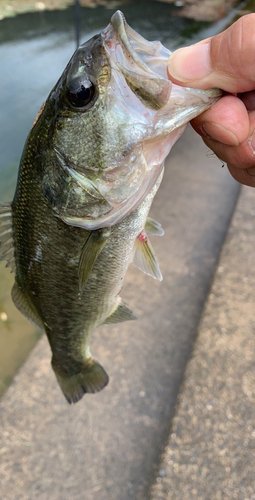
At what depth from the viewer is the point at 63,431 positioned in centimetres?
218

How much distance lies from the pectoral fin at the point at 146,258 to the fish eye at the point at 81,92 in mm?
509

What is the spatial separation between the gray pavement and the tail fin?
31.2 inches

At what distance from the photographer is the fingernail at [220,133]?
102 centimetres

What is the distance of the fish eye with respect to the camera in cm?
89

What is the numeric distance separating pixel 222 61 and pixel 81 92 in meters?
0.39

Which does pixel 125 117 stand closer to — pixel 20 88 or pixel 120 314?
pixel 120 314

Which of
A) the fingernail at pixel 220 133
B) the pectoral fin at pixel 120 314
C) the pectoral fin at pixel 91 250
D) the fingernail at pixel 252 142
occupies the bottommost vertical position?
the pectoral fin at pixel 120 314

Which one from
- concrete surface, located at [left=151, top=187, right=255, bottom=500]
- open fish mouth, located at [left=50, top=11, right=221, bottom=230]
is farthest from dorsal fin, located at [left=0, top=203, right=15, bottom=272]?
concrete surface, located at [left=151, top=187, right=255, bottom=500]

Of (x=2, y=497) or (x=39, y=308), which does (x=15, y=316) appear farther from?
(x=39, y=308)

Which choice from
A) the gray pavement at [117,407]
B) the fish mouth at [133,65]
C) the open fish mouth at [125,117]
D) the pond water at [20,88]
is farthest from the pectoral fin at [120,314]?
the pond water at [20,88]

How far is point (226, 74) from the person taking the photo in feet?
3.11

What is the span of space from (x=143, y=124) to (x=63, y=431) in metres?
2.01

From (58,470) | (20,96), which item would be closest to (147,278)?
(58,470)

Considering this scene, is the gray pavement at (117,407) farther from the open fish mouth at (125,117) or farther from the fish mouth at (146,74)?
the fish mouth at (146,74)
